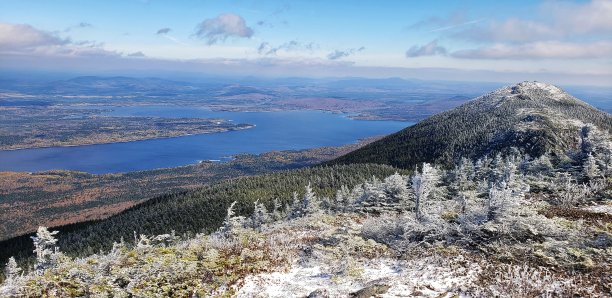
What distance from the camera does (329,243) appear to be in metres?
28.2

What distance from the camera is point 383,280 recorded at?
20844mm

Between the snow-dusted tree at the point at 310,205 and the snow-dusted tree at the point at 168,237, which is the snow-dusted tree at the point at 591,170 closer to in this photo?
the snow-dusted tree at the point at 310,205

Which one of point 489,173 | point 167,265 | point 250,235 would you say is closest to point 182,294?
point 167,265

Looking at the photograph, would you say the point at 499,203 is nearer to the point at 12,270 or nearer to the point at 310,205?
the point at 310,205

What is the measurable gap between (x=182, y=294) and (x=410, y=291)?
36.2 ft

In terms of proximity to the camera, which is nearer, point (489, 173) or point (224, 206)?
point (489, 173)

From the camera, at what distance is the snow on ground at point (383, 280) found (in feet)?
64.7

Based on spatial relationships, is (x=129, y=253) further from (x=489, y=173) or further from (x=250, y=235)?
(x=489, y=173)

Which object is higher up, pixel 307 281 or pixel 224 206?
pixel 307 281

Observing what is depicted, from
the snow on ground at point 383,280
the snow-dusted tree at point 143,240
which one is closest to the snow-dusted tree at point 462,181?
the snow on ground at point 383,280

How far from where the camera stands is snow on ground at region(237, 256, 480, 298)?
19.7 metres

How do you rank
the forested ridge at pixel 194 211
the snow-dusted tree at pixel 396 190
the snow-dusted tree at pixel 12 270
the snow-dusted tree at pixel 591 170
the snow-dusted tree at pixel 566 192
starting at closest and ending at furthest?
the snow-dusted tree at pixel 12 270
the snow-dusted tree at pixel 566 192
the snow-dusted tree at pixel 591 170
the snow-dusted tree at pixel 396 190
the forested ridge at pixel 194 211

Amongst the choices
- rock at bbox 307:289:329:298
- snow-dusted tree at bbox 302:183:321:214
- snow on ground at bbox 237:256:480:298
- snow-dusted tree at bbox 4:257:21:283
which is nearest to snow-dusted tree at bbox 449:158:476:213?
snow-dusted tree at bbox 302:183:321:214

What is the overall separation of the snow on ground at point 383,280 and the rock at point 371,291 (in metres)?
0.22
